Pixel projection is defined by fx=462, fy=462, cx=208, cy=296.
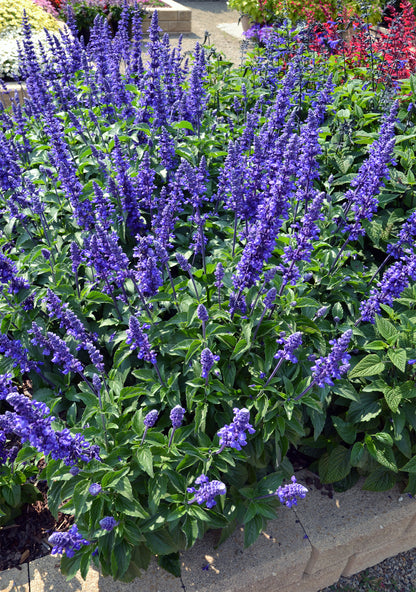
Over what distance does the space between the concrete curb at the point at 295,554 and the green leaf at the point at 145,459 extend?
3.28 feet

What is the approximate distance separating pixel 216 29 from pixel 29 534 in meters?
20.4

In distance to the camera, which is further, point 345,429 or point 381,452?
point 345,429

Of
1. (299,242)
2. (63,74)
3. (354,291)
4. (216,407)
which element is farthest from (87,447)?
(63,74)

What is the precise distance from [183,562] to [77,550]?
819mm

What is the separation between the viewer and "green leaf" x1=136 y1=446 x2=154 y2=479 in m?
2.85

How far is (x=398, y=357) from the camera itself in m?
3.39

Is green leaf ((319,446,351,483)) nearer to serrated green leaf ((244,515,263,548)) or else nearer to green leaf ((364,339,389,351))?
serrated green leaf ((244,515,263,548))

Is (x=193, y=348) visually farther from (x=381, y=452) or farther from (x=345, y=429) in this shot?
(x=381, y=452)

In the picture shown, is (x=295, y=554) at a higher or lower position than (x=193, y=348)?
lower

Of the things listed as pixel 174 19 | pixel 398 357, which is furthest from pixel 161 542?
pixel 174 19

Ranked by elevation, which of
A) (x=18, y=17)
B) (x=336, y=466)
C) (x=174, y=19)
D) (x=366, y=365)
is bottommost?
(x=336, y=466)

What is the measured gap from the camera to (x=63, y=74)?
5.97 metres

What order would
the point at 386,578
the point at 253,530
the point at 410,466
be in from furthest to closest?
the point at 386,578, the point at 410,466, the point at 253,530

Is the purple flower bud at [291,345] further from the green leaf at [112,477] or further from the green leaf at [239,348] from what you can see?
the green leaf at [112,477]
